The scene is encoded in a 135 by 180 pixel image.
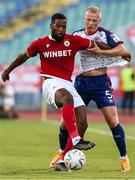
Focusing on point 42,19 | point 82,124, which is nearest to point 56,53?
point 82,124

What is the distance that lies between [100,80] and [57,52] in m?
0.95

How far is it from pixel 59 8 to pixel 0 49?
3.44 metres

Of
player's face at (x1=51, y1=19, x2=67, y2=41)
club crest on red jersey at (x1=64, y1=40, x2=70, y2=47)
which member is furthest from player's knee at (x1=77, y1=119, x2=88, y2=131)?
player's face at (x1=51, y1=19, x2=67, y2=41)

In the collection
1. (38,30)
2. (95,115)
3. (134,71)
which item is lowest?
(95,115)

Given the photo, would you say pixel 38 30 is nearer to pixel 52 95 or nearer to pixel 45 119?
pixel 45 119

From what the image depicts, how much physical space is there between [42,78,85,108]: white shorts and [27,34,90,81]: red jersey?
0.09 meters

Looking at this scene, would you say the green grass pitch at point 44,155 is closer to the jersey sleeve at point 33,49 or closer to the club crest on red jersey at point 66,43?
the jersey sleeve at point 33,49

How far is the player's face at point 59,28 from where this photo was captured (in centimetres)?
943

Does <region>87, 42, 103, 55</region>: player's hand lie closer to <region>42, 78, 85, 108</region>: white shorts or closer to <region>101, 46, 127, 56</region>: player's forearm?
<region>101, 46, 127, 56</region>: player's forearm

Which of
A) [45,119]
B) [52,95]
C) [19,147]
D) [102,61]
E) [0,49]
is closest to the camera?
[52,95]

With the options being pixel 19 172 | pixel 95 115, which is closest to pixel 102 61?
pixel 19 172

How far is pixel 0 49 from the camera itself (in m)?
31.2

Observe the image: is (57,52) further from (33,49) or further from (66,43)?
(33,49)

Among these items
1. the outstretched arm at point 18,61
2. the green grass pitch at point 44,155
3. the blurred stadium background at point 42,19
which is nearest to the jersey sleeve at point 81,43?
the outstretched arm at point 18,61
